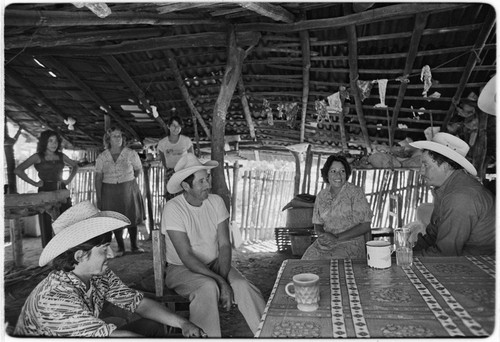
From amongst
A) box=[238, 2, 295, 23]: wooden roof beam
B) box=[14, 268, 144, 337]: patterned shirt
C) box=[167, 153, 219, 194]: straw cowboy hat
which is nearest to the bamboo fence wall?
box=[238, 2, 295, 23]: wooden roof beam

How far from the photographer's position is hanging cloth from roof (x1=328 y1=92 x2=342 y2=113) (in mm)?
6423

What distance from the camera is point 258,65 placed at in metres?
6.47

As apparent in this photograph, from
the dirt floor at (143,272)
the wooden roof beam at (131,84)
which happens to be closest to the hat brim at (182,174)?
the dirt floor at (143,272)

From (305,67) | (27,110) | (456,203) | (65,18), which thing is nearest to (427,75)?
(305,67)

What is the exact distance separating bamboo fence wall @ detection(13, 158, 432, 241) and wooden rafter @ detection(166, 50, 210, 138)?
1062mm

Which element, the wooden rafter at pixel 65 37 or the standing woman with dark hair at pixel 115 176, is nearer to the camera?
the wooden rafter at pixel 65 37

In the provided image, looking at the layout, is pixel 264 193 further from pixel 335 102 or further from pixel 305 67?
pixel 305 67

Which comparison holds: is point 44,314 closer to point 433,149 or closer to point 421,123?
point 433,149

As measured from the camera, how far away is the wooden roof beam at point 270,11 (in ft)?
12.1

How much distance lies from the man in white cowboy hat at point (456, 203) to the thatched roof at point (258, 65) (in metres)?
1.67

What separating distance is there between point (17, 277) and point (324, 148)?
602cm

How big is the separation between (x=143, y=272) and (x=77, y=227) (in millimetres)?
2128

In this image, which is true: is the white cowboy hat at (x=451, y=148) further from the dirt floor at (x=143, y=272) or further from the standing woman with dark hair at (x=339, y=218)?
the dirt floor at (x=143, y=272)

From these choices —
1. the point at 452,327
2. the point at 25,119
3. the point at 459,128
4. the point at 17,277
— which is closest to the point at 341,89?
the point at 459,128
